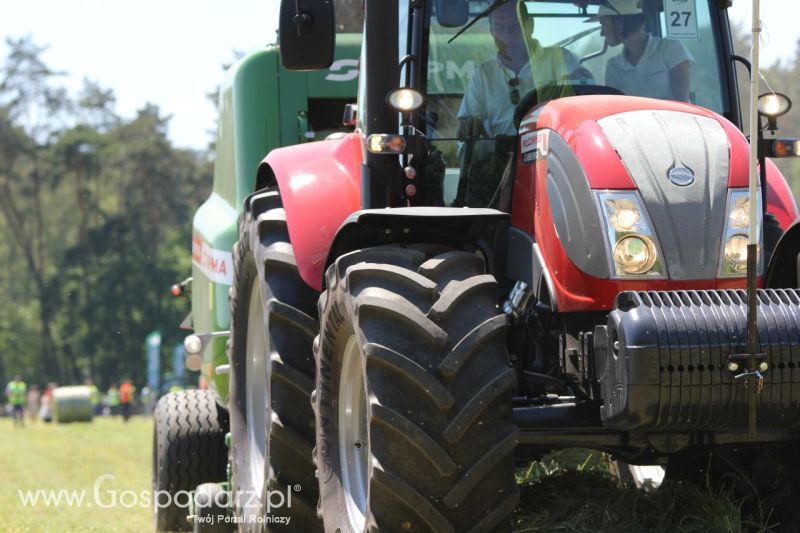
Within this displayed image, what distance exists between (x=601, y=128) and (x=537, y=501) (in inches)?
71.0

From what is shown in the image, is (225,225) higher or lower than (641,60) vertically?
lower

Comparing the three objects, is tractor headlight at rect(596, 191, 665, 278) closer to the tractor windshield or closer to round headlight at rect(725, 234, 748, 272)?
round headlight at rect(725, 234, 748, 272)

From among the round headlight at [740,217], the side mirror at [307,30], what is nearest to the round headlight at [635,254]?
the round headlight at [740,217]

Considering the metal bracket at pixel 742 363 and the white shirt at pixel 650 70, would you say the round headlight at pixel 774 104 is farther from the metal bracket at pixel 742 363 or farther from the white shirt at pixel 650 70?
the metal bracket at pixel 742 363

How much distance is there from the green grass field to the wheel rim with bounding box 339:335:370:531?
2.47ft

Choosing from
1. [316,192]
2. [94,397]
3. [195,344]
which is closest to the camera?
[316,192]

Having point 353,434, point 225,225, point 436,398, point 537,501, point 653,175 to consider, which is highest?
point 653,175

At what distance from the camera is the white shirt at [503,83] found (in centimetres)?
601

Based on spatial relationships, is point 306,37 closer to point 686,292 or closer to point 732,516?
point 686,292

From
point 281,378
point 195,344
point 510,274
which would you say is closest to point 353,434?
point 281,378

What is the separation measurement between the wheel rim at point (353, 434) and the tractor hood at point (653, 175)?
0.99 meters

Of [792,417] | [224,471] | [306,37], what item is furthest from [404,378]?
[224,471]

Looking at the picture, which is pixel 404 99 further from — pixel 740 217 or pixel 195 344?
pixel 195 344

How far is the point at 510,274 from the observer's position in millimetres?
5863
